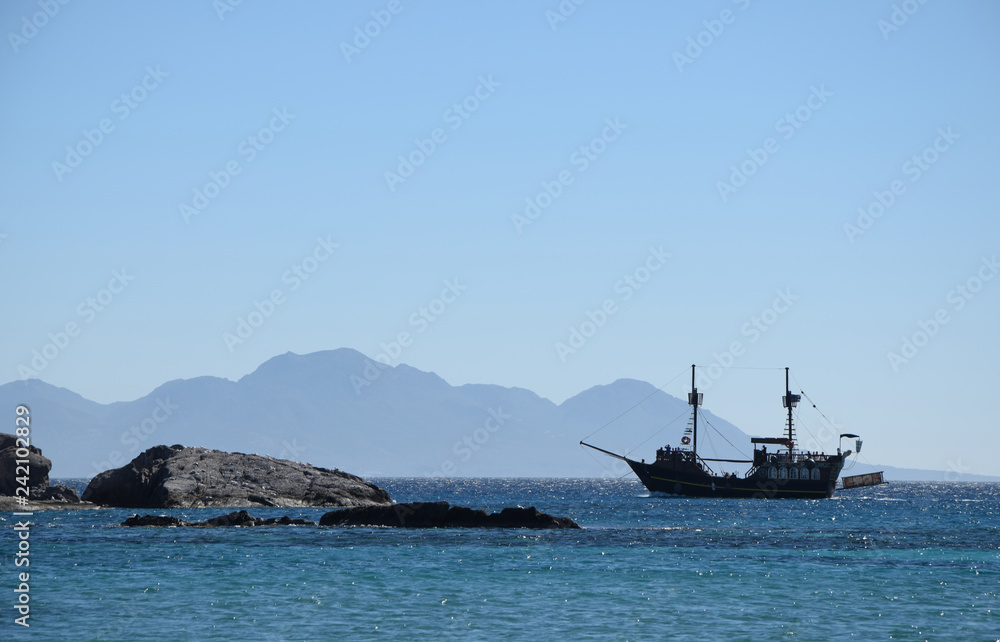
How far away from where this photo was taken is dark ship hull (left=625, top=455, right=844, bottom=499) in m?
126

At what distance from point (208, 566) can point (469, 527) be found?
25.1 metres

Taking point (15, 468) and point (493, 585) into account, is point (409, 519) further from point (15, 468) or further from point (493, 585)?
point (15, 468)

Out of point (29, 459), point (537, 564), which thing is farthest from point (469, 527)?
point (29, 459)

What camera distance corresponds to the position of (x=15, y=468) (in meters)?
83.6

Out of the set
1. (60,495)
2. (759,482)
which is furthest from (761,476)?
(60,495)

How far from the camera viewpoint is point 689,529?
6569 cm

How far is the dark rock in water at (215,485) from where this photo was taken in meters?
84.4

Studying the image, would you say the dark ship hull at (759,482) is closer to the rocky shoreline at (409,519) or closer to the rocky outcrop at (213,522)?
the rocky shoreline at (409,519)

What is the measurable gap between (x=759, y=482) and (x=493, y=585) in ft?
320

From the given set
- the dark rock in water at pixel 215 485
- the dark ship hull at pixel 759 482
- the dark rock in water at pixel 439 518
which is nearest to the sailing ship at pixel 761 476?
the dark ship hull at pixel 759 482

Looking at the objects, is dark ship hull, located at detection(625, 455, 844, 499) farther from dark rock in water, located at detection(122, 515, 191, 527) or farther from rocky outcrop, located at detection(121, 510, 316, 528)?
dark rock in water, located at detection(122, 515, 191, 527)

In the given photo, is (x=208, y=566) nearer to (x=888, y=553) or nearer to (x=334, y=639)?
(x=334, y=639)

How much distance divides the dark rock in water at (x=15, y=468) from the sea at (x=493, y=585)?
2518 centimetres

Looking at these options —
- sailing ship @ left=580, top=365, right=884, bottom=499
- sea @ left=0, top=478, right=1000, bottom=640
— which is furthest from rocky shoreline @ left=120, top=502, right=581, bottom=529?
sailing ship @ left=580, top=365, right=884, bottom=499
